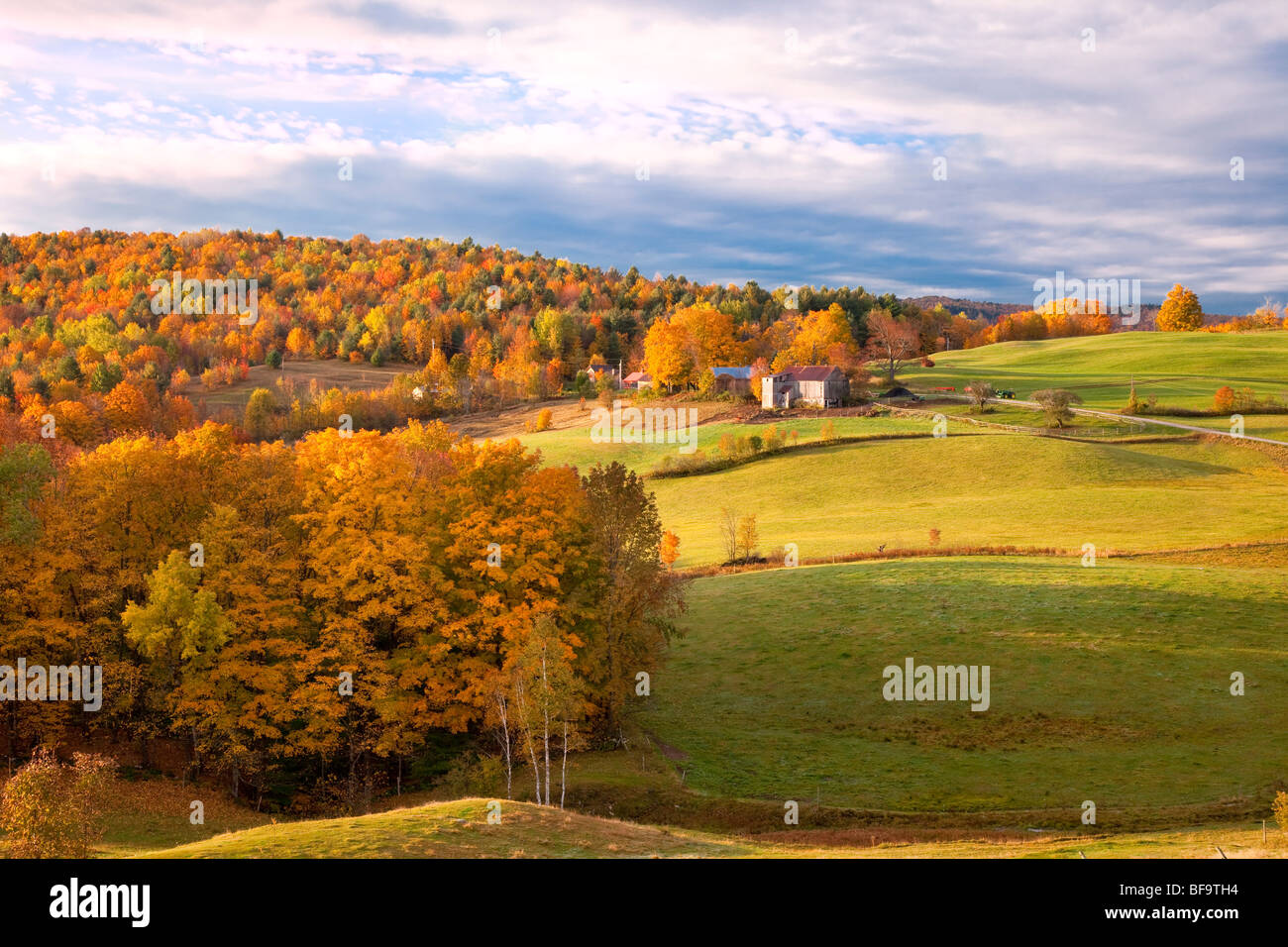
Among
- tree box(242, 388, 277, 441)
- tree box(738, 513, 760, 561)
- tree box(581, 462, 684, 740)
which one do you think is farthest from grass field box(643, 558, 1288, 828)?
tree box(242, 388, 277, 441)

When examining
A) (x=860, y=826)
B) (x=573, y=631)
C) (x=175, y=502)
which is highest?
(x=175, y=502)

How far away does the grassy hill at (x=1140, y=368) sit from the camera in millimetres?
140000

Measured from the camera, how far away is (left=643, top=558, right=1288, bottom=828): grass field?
41219 mm

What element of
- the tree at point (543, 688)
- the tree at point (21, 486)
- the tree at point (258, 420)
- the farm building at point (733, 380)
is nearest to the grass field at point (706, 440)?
the farm building at point (733, 380)

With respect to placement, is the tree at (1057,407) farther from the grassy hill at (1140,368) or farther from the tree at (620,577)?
the tree at (620,577)

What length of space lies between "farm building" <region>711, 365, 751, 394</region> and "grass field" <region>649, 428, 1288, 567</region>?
124ft

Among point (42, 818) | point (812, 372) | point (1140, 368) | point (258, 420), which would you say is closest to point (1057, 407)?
point (812, 372)

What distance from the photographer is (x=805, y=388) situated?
140 m

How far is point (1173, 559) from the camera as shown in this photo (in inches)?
2753
